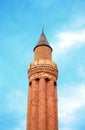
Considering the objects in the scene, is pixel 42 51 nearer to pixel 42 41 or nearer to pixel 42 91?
pixel 42 41

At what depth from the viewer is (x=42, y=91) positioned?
27.7 meters

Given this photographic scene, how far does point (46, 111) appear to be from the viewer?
88.8 feet

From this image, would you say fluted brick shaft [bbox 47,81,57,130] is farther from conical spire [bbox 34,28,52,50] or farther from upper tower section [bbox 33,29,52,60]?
conical spire [bbox 34,28,52,50]

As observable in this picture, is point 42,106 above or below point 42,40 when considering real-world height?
below

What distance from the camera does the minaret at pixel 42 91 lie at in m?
26.6

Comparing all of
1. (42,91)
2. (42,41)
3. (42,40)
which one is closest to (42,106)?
(42,91)

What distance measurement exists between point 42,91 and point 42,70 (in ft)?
8.36

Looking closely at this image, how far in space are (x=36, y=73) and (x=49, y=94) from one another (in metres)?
2.68

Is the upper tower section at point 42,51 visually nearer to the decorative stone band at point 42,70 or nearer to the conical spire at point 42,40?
the conical spire at point 42,40

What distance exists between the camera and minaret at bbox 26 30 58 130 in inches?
1046

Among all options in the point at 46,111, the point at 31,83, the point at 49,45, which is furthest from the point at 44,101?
the point at 49,45

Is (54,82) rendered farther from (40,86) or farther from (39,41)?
(39,41)

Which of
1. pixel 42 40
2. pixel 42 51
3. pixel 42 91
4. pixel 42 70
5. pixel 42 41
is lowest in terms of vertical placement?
pixel 42 91

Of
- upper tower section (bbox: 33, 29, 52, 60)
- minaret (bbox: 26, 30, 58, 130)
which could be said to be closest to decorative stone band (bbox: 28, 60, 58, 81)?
minaret (bbox: 26, 30, 58, 130)
